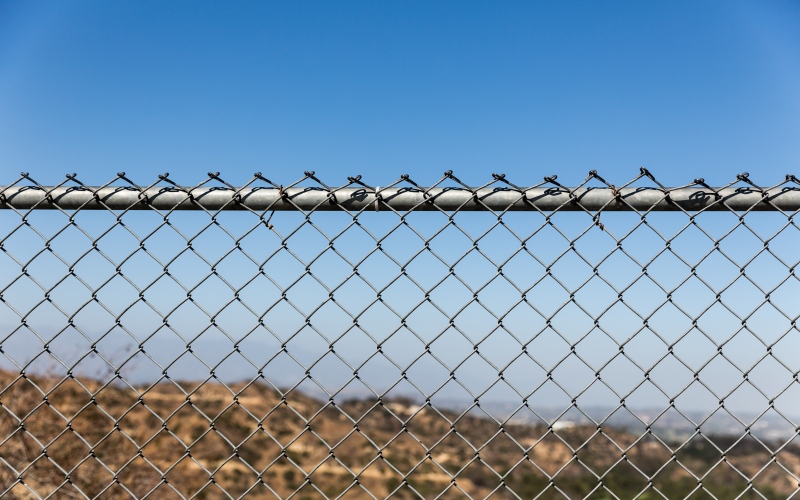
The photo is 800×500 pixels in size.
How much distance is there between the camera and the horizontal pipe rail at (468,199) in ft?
7.73

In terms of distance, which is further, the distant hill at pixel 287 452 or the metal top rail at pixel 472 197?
the distant hill at pixel 287 452

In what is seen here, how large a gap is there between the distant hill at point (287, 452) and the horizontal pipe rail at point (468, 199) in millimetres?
754

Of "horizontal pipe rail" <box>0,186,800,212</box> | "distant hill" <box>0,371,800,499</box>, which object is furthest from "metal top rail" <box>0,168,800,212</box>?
"distant hill" <box>0,371,800,499</box>

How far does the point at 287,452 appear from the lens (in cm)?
526

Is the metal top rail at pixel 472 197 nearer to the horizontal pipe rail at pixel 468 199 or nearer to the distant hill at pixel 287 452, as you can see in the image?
the horizontal pipe rail at pixel 468 199

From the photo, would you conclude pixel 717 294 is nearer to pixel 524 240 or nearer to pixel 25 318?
Answer: pixel 524 240

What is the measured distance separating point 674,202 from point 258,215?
61.9 inches

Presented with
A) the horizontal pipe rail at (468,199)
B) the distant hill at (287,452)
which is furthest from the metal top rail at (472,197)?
the distant hill at (287,452)

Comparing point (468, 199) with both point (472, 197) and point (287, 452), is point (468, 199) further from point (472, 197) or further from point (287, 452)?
point (287, 452)

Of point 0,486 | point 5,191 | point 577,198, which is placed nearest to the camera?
point 577,198

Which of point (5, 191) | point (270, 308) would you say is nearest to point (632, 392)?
point (270, 308)

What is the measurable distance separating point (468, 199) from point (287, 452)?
3.65 m

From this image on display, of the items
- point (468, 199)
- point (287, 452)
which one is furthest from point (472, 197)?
point (287, 452)

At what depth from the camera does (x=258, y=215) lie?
2416mm
